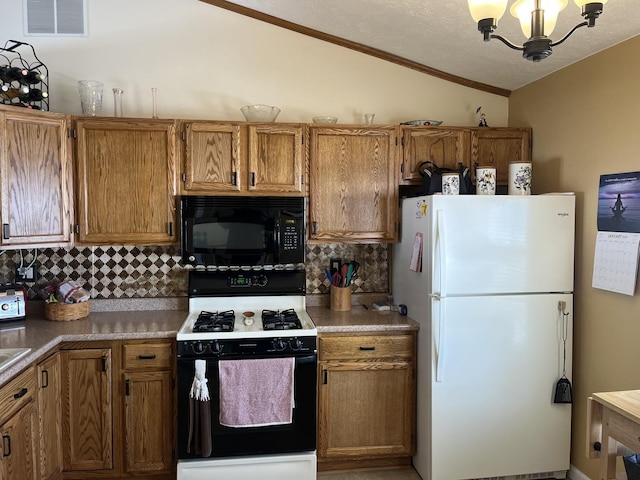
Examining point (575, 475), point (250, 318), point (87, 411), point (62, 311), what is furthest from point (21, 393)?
point (575, 475)

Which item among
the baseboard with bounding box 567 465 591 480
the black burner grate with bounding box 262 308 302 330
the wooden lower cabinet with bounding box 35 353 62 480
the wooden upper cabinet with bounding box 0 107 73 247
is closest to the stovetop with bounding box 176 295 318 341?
the black burner grate with bounding box 262 308 302 330

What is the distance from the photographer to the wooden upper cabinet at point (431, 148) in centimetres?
292

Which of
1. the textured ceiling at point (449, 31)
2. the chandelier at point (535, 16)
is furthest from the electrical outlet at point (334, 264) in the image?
the chandelier at point (535, 16)

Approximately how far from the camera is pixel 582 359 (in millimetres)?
2619

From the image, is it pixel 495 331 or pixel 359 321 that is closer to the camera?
pixel 495 331

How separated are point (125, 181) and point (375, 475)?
2303mm

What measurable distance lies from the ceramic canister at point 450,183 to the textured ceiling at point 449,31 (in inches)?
30.1

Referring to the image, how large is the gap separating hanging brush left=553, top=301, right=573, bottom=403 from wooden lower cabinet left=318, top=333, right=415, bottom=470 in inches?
31.6

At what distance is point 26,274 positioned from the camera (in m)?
2.90

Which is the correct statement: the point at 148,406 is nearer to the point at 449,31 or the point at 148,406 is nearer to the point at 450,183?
the point at 450,183

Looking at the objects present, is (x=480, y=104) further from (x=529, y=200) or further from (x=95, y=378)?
(x=95, y=378)

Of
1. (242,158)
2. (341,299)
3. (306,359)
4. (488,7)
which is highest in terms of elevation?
(488,7)

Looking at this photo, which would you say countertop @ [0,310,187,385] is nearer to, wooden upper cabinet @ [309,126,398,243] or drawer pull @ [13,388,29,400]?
drawer pull @ [13,388,29,400]

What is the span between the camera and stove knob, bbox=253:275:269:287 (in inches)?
117
